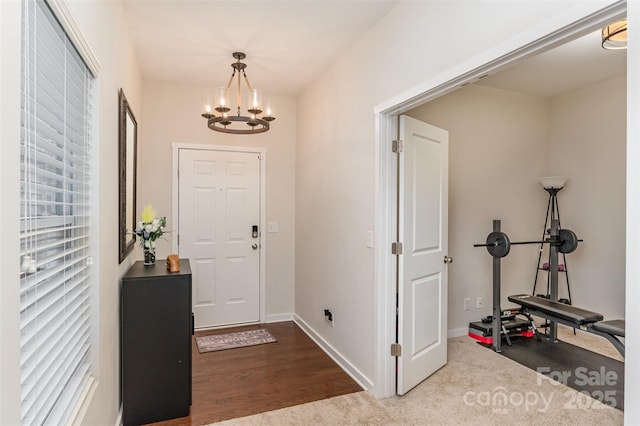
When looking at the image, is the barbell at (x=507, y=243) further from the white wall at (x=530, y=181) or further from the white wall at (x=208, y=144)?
the white wall at (x=208, y=144)

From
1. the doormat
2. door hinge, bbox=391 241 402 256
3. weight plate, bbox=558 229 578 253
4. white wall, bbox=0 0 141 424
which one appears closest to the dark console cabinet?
white wall, bbox=0 0 141 424

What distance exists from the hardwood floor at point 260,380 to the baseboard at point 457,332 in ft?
4.42

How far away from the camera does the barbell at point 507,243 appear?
3.59 meters

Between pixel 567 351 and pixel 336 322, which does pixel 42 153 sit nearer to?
pixel 336 322

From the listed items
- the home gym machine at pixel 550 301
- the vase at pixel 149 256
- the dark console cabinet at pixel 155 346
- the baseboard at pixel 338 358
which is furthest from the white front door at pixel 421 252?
the vase at pixel 149 256

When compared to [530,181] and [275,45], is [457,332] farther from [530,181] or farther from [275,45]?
[275,45]

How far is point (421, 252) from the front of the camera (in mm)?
2885

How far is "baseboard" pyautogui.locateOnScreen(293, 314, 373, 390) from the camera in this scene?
9.46 ft

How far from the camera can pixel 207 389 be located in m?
2.83

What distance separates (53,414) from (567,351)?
12.9ft

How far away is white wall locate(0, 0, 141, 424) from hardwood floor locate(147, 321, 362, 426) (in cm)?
64

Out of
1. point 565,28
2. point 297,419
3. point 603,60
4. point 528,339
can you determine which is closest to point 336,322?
point 297,419

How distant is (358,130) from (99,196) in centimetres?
189

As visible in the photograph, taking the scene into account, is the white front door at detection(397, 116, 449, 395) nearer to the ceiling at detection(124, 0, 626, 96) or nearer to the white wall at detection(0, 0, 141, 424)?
the ceiling at detection(124, 0, 626, 96)
